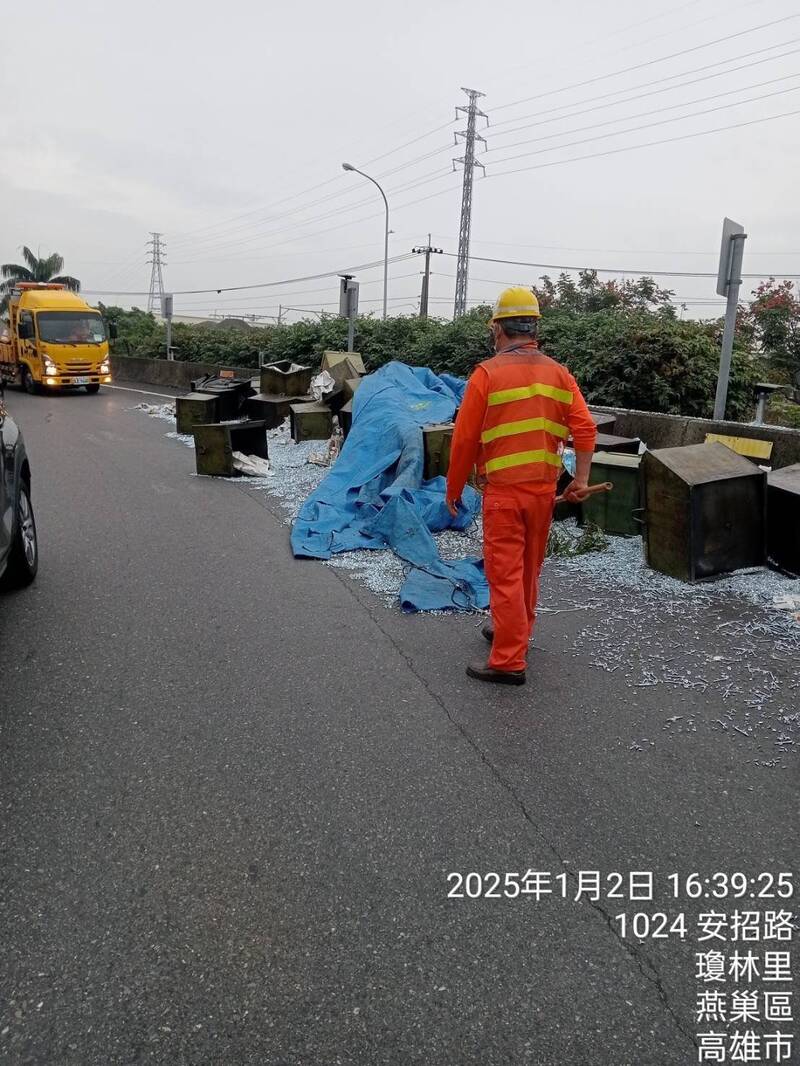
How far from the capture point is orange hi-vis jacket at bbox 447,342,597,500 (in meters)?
4.11

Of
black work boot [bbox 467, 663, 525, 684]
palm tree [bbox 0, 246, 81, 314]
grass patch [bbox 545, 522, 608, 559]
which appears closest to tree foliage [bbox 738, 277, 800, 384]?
grass patch [bbox 545, 522, 608, 559]

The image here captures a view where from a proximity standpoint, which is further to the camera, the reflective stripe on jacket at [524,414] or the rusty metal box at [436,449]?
the rusty metal box at [436,449]

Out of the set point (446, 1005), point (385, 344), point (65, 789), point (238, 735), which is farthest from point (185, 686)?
point (385, 344)

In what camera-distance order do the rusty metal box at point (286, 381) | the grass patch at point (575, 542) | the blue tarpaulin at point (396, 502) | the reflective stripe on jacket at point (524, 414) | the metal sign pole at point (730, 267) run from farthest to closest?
the rusty metal box at point (286, 381) < the metal sign pole at point (730, 267) < the grass patch at point (575, 542) < the blue tarpaulin at point (396, 502) < the reflective stripe on jacket at point (524, 414)

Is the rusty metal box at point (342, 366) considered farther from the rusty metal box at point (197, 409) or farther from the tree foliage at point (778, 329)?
the tree foliage at point (778, 329)

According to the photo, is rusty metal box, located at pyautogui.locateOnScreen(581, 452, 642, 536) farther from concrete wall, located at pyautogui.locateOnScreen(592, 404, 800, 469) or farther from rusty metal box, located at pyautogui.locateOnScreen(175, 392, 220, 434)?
rusty metal box, located at pyautogui.locateOnScreen(175, 392, 220, 434)

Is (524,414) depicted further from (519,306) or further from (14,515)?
(14,515)

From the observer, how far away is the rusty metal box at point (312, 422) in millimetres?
12523

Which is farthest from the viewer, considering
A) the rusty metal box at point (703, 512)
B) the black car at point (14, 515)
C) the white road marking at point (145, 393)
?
the white road marking at point (145, 393)

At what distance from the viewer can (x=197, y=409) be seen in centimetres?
1370

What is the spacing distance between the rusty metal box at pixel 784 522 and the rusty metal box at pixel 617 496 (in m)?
1.10

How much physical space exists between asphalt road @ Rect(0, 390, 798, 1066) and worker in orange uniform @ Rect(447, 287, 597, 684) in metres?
0.38

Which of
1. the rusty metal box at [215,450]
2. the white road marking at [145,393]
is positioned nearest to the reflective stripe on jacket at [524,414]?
the rusty metal box at [215,450]

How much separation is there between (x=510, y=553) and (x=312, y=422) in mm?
8832
